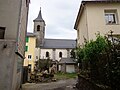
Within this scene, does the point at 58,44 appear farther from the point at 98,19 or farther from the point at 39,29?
the point at 98,19

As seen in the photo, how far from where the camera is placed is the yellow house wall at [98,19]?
12.4m

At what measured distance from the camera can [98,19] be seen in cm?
1264

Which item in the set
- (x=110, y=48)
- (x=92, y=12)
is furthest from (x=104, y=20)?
(x=110, y=48)

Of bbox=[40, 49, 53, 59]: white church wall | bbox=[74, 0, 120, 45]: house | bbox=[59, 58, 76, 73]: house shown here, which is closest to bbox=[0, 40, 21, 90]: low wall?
bbox=[74, 0, 120, 45]: house

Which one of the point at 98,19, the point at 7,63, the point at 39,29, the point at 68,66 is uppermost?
the point at 39,29

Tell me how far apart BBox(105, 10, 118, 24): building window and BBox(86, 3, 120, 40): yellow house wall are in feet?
1.22

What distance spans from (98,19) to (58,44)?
3311 centimetres

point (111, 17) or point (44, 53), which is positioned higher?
point (111, 17)

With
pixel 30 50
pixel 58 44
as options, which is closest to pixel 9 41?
pixel 30 50

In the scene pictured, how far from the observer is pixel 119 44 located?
4.02m

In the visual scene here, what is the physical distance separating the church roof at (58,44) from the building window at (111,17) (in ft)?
99.6

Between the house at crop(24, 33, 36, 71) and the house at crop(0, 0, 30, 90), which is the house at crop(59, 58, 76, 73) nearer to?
the house at crop(24, 33, 36, 71)

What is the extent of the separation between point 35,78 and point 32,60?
18691mm

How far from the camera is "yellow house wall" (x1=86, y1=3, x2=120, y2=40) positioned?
40.6ft
